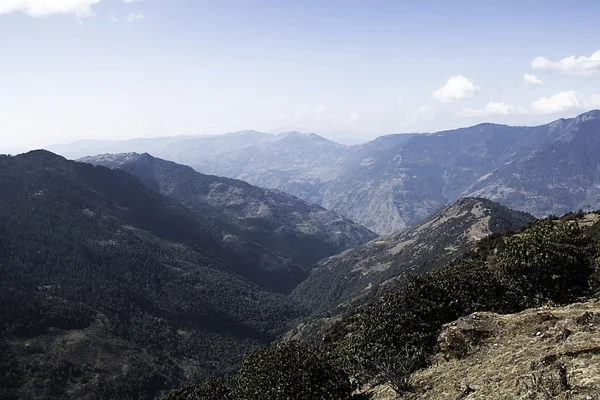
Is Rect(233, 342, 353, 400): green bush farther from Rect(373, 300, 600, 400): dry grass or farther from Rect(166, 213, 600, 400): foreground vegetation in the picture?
Rect(373, 300, 600, 400): dry grass

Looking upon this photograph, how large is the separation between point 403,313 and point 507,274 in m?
17.6

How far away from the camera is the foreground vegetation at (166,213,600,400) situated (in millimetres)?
33625

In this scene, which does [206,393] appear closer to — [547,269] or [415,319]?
[415,319]

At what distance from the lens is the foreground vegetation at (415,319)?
110 feet

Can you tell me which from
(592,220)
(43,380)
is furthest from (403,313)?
(43,380)

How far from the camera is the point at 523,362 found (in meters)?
27.4

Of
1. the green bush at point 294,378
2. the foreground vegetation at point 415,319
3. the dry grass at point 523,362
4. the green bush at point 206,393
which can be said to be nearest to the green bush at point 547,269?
the foreground vegetation at point 415,319

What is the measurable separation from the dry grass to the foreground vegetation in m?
1.83

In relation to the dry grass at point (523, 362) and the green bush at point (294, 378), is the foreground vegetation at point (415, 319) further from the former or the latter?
the dry grass at point (523, 362)

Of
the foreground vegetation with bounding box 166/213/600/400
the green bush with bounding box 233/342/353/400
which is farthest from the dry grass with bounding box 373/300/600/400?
the green bush with bounding box 233/342/353/400

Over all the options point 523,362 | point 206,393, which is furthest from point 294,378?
point 206,393

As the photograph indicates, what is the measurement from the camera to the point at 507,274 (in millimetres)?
52000

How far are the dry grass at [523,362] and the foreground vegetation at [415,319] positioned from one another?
183cm

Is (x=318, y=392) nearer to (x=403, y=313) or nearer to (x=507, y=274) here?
(x=403, y=313)
